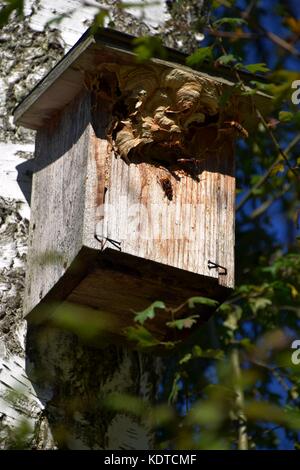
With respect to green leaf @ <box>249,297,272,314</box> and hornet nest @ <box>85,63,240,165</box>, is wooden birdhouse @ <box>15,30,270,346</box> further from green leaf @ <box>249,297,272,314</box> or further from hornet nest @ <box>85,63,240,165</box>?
green leaf @ <box>249,297,272,314</box>

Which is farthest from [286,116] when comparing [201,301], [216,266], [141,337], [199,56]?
[141,337]

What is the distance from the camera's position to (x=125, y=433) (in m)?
4.74

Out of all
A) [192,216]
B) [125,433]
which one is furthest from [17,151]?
[125,433]

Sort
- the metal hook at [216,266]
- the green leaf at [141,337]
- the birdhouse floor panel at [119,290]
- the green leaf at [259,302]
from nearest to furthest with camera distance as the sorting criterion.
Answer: the green leaf at [141,337] → the birdhouse floor panel at [119,290] → the metal hook at [216,266] → the green leaf at [259,302]

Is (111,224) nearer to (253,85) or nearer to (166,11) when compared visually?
(253,85)

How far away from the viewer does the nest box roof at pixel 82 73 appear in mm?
4500

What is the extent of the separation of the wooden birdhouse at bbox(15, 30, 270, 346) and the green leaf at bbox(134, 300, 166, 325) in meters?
0.10

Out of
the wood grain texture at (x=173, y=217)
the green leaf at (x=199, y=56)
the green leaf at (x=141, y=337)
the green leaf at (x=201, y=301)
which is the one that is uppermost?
the green leaf at (x=199, y=56)

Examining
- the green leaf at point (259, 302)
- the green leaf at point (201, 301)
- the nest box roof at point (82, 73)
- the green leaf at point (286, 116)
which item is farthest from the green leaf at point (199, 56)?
the green leaf at point (259, 302)

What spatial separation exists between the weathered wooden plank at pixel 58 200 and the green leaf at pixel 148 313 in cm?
28

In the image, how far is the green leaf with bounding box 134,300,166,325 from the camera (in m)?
4.32

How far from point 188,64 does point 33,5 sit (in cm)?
115

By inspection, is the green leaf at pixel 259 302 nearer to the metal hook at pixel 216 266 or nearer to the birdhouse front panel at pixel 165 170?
the birdhouse front panel at pixel 165 170

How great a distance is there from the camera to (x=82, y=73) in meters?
4.61
